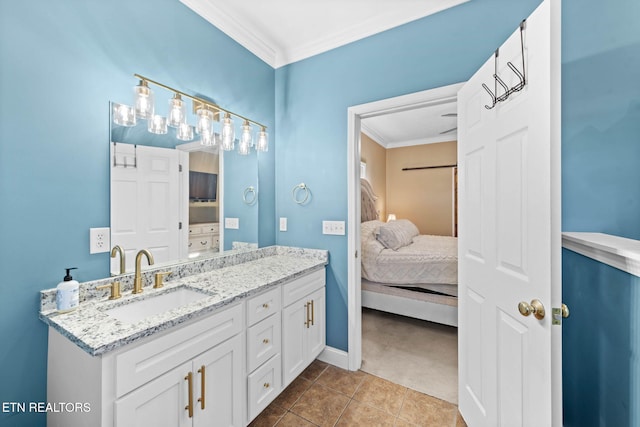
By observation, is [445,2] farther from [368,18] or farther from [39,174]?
[39,174]

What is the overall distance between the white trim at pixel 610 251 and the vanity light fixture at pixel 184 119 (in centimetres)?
204

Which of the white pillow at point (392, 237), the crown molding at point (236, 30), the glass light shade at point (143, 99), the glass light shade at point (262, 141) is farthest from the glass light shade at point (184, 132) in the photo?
the white pillow at point (392, 237)

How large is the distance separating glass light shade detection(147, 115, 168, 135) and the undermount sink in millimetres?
929

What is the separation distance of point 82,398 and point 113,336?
0.30 m

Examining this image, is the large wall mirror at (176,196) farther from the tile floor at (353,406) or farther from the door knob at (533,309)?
the door knob at (533,309)

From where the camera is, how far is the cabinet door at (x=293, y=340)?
67.7 inches

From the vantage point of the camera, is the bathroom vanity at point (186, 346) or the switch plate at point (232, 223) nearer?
the bathroom vanity at point (186, 346)

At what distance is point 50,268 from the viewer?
1188 millimetres

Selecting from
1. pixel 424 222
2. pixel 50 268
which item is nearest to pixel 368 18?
pixel 50 268

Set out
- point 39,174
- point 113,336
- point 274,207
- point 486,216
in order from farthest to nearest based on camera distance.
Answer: point 274,207 < point 486,216 < point 39,174 < point 113,336

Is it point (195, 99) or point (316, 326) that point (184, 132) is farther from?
point (316, 326)

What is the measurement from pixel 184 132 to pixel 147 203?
0.49 metres

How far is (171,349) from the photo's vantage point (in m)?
1.07

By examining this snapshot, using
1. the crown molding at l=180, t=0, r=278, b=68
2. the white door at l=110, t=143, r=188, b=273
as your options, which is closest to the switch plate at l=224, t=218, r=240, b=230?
the white door at l=110, t=143, r=188, b=273
